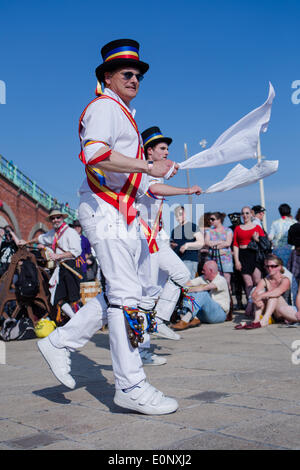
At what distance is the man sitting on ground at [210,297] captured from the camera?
7.68 metres

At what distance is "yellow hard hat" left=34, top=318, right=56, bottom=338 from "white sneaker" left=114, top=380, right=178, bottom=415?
4.39 metres

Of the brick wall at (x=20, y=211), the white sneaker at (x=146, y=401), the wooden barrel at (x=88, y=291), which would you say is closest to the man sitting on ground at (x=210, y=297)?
the wooden barrel at (x=88, y=291)

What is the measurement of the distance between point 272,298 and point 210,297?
1046mm

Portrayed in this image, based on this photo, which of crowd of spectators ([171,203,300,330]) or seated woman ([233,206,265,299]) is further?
seated woman ([233,206,265,299])

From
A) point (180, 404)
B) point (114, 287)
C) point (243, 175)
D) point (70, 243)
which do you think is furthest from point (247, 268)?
point (114, 287)

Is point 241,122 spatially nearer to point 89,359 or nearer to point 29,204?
point 89,359

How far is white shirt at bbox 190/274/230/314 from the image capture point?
8.05 meters

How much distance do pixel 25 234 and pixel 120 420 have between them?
3368cm

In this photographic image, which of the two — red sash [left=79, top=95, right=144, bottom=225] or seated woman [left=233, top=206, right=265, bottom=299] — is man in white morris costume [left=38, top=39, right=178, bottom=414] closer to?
red sash [left=79, top=95, right=144, bottom=225]

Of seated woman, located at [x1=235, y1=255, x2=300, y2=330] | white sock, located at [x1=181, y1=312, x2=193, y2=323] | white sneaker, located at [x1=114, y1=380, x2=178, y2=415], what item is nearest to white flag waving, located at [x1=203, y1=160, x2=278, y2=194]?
white sneaker, located at [x1=114, y1=380, x2=178, y2=415]

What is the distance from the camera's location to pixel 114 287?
3.01 metres

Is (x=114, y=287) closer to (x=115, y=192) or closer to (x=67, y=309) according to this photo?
(x=115, y=192)

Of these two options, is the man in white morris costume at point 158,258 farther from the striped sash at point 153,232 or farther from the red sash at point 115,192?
the red sash at point 115,192
